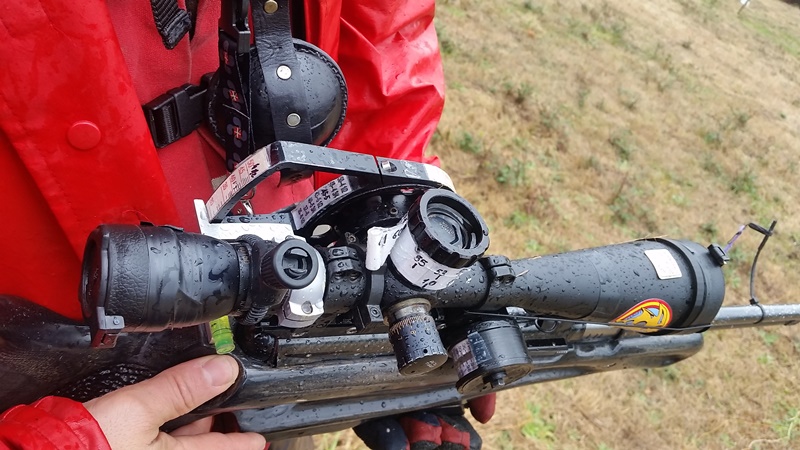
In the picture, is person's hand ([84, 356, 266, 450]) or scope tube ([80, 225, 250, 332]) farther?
person's hand ([84, 356, 266, 450])

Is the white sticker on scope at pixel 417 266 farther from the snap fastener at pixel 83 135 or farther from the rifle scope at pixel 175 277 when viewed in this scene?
the snap fastener at pixel 83 135

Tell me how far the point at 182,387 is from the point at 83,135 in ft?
1.46

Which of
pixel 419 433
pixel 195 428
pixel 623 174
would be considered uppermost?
pixel 195 428

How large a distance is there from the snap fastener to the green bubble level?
348 mm

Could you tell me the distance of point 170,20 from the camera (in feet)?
3.59

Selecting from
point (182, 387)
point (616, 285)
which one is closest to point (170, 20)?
point (182, 387)

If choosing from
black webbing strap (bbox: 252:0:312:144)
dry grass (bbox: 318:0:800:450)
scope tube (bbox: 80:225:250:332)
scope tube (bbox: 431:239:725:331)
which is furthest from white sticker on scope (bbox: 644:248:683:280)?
dry grass (bbox: 318:0:800:450)

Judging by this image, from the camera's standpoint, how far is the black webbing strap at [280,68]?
1.15m

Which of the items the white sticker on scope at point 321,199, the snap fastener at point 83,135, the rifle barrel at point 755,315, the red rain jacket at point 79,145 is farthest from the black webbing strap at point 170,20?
the rifle barrel at point 755,315

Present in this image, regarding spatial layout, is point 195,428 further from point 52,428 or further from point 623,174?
point 623,174

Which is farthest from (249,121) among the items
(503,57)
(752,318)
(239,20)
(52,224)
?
(503,57)

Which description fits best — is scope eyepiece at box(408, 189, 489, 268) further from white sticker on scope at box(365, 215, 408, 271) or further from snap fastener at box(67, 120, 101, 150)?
snap fastener at box(67, 120, 101, 150)

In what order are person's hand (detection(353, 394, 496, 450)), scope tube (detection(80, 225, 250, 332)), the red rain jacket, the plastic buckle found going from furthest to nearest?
person's hand (detection(353, 394, 496, 450)) < the plastic buckle < the red rain jacket < scope tube (detection(80, 225, 250, 332))

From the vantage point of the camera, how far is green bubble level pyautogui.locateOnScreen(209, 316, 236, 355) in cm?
108
